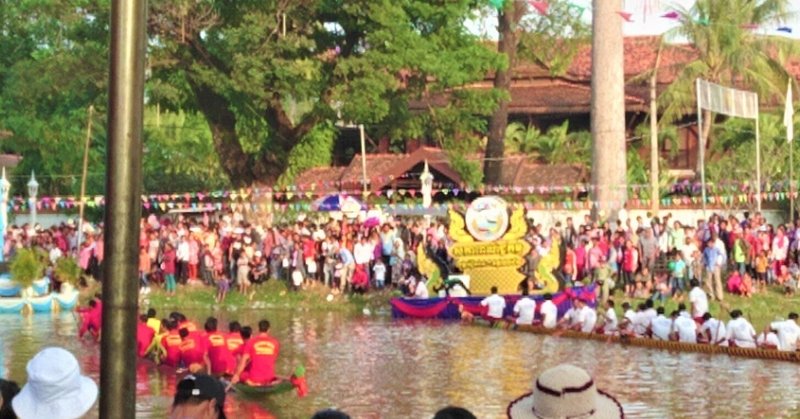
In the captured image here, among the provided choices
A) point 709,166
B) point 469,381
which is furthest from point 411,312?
point 709,166

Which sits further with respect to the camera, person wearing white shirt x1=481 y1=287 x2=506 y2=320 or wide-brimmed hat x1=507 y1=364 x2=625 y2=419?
person wearing white shirt x1=481 y1=287 x2=506 y2=320

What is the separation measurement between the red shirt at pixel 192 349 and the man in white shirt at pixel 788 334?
7.72m

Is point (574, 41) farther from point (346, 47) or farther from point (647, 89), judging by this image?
point (346, 47)

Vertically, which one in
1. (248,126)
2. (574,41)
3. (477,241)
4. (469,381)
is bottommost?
(469,381)

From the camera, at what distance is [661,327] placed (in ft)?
75.6

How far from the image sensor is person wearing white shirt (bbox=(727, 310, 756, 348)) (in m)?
21.5

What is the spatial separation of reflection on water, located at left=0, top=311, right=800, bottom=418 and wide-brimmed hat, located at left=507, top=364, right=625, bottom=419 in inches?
465

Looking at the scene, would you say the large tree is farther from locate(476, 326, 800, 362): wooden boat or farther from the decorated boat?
locate(476, 326, 800, 362): wooden boat

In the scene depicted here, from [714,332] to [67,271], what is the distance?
14387 millimetres

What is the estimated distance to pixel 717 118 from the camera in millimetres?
46125

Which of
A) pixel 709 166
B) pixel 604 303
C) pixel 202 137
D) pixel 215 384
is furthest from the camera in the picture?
pixel 202 137

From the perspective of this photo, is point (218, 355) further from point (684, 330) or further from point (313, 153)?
point (313, 153)

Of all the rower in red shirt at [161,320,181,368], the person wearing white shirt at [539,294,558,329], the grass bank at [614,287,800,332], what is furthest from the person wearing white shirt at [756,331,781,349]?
the rower in red shirt at [161,320,181,368]

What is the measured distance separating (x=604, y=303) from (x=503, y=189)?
10306 millimetres
